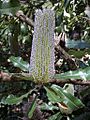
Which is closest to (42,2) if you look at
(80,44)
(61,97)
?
(80,44)

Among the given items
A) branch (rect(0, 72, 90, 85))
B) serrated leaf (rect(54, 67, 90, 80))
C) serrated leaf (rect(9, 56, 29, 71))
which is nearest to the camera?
branch (rect(0, 72, 90, 85))

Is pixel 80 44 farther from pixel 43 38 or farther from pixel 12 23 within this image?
pixel 12 23

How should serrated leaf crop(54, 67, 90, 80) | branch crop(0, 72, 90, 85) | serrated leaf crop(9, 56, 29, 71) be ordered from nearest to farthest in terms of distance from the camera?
branch crop(0, 72, 90, 85)
serrated leaf crop(54, 67, 90, 80)
serrated leaf crop(9, 56, 29, 71)

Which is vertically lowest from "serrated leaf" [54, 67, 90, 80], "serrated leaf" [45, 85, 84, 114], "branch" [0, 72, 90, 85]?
"serrated leaf" [45, 85, 84, 114]

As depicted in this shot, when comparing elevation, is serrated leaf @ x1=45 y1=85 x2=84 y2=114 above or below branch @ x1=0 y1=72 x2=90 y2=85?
below

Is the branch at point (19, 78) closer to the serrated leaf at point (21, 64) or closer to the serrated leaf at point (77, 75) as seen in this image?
the serrated leaf at point (77, 75)

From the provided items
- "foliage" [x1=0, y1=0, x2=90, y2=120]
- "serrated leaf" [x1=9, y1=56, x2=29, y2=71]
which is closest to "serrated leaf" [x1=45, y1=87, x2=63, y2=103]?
"foliage" [x1=0, y1=0, x2=90, y2=120]

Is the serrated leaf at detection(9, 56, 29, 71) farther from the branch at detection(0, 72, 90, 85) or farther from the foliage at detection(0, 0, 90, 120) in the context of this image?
the branch at detection(0, 72, 90, 85)

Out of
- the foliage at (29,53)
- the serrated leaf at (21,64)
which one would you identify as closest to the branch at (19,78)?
the foliage at (29,53)
